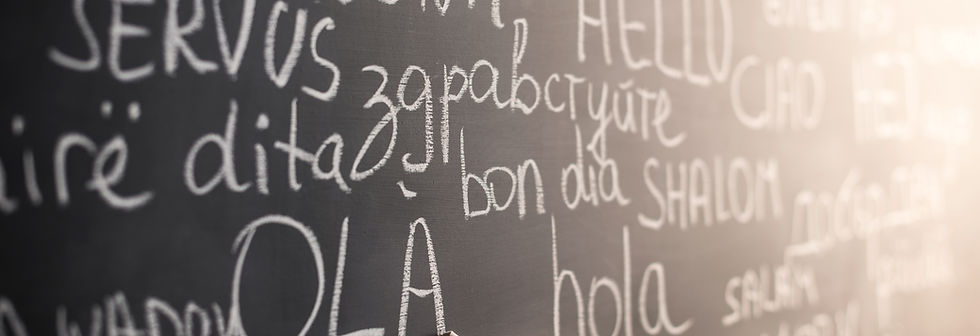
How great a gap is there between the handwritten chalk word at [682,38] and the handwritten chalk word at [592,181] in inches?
6.4

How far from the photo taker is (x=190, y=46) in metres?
1.00

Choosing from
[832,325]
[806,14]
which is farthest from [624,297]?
[806,14]

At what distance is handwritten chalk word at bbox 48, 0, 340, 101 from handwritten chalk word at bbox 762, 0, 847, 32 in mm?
1057

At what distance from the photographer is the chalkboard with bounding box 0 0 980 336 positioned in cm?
93

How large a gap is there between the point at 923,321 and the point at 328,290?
5.59 feet

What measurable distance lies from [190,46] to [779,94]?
126 cm

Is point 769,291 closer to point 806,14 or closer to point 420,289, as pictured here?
point 806,14

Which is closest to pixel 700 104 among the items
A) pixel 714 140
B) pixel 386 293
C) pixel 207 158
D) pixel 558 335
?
pixel 714 140

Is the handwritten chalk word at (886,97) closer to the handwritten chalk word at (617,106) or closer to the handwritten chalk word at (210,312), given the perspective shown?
the handwritten chalk word at (617,106)

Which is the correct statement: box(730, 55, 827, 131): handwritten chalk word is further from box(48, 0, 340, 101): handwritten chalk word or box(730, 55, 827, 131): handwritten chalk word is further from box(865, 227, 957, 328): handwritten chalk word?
box(48, 0, 340, 101): handwritten chalk word

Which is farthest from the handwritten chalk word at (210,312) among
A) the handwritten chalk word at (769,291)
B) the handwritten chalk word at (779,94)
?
the handwritten chalk word at (779,94)

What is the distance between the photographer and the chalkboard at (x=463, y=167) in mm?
934

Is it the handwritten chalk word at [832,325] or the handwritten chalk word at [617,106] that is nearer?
the handwritten chalk word at [617,106]

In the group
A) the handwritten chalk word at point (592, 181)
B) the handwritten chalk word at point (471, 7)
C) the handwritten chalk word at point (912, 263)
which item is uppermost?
the handwritten chalk word at point (471, 7)
